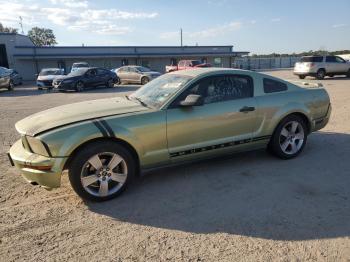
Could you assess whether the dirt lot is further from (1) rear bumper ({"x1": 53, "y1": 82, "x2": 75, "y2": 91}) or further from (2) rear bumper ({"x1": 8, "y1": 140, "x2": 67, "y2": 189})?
(1) rear bumper ({"x1": 53, "y1": 82, "x2": 75, "y2": 91})

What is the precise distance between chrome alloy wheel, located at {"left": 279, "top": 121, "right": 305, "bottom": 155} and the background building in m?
40.4

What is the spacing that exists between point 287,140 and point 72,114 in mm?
3440

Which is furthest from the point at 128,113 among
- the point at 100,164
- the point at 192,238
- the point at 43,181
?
the point at 192,238

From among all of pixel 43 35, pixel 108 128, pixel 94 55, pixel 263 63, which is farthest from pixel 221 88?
pixel 43 35

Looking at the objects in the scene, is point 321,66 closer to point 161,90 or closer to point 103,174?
point 161,90

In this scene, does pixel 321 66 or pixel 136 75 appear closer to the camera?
pixel 321 66

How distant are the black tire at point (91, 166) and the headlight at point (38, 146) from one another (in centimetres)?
33

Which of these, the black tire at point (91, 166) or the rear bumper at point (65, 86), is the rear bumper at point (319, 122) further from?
the rear bumper at point (65, 86)

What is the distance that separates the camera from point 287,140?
5.49 meters

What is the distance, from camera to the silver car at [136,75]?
82.8ft

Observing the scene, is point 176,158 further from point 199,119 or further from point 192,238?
point 192,238

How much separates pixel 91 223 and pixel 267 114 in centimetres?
309

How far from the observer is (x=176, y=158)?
4.53 meters

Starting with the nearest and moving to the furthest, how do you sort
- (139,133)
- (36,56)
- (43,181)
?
(43,181) < (139,133) < (36,56)
